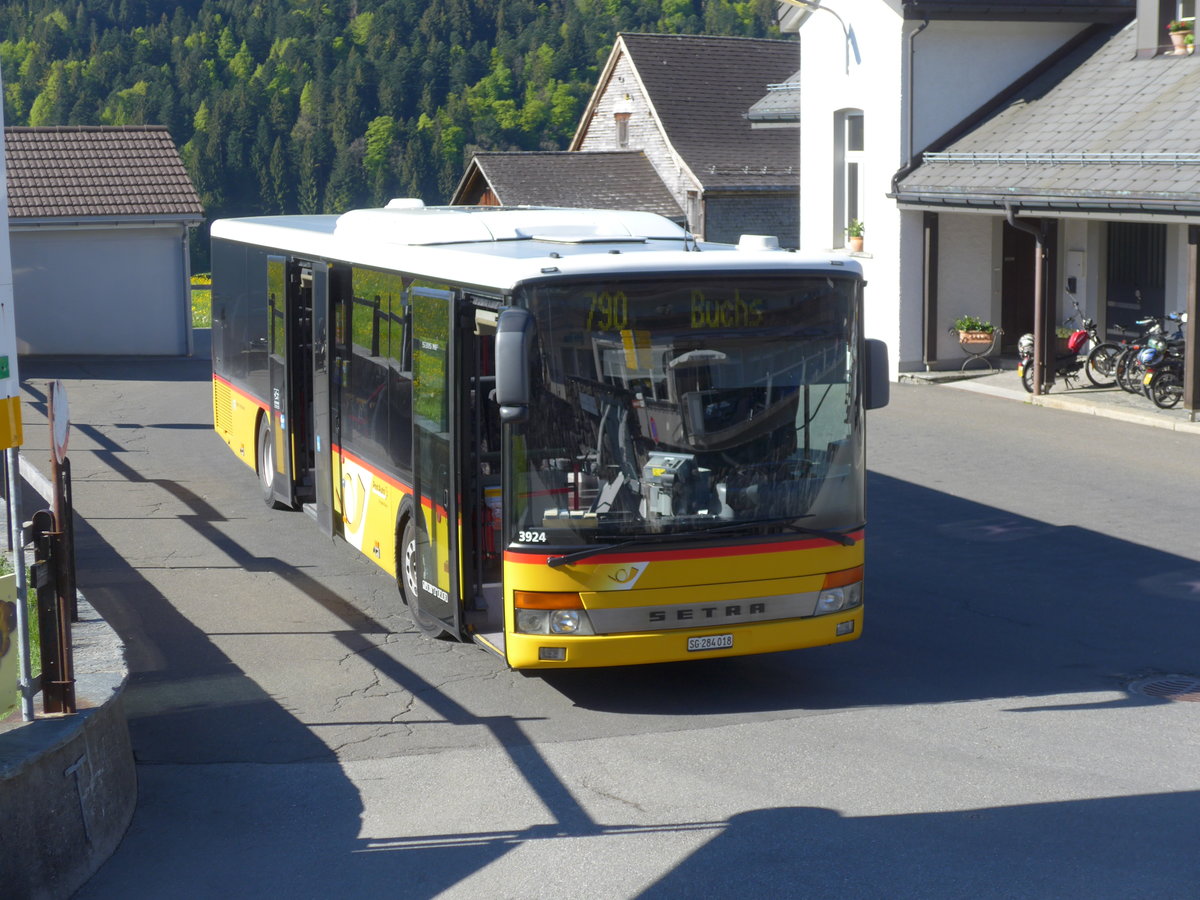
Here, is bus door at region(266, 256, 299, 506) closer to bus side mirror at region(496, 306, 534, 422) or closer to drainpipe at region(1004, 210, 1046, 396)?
bus side mirror at region(496, 306, 534, 422)

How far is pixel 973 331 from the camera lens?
80.0ft

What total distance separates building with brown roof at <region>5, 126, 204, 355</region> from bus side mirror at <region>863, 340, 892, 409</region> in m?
23.6

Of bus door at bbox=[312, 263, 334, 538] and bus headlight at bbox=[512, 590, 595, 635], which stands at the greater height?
bus door at bbox=[312, 263, 334, 538]

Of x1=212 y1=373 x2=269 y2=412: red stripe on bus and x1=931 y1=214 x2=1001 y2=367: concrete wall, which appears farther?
x1=931 y1=214 x2=1001 y2=367: concrete wall

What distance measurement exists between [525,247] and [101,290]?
22.9 metres

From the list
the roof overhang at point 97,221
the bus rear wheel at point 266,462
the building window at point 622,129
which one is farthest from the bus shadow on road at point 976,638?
the building window at point 622,129

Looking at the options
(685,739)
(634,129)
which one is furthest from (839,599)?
(634,129)

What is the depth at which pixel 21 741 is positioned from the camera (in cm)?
627

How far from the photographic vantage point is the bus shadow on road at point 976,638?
881 cm

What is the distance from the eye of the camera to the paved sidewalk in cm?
1889

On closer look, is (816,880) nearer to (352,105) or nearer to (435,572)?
(435,572)

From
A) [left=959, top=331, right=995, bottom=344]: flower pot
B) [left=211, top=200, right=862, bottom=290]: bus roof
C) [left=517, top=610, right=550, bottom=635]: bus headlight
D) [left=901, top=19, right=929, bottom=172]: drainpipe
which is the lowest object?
[left=517, top=610, right=550, bottom=635]: bus headlight

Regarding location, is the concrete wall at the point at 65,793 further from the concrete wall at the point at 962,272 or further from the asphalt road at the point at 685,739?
the concrete wall at the point at 962,272

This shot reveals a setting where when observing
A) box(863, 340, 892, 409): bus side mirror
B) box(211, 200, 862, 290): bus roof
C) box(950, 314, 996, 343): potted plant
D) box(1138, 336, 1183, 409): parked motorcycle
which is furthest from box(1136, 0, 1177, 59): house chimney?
box(863, 340, 892, 409): bus side mirror
